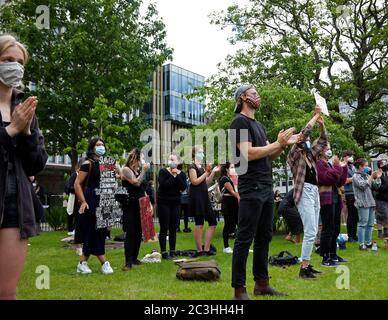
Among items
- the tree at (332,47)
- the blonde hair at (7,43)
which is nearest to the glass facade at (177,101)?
the tree at (332,47)

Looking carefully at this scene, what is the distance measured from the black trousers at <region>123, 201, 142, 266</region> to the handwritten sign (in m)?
0.18

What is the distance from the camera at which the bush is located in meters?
16.7

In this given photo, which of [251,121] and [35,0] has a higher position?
[35,0]

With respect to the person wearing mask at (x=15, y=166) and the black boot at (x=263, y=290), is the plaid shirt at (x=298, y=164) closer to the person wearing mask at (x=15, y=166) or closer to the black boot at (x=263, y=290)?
the black boot at (x=263, y=290)

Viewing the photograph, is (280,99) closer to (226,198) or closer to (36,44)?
(226,198)

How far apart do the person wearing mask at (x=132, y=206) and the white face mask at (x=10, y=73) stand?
494 centimetres

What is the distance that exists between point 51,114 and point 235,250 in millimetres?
14740

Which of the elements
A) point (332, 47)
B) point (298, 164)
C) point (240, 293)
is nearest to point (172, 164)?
point (298, 164)

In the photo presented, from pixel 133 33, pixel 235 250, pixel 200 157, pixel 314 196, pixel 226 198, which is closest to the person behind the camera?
pixel 235 250

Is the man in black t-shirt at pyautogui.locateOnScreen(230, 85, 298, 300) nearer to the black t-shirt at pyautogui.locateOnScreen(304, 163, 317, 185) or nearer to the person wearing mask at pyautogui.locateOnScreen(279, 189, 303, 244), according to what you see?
the black t-shirt at pyautogui.locateOnScreen(304, 163, 317, 185)

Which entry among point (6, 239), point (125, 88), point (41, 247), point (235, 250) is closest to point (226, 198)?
point (41, 247)

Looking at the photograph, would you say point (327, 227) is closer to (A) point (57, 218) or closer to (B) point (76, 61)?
(A) point (57, 218)

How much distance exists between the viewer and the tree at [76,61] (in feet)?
56.1

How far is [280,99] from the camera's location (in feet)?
47.0
